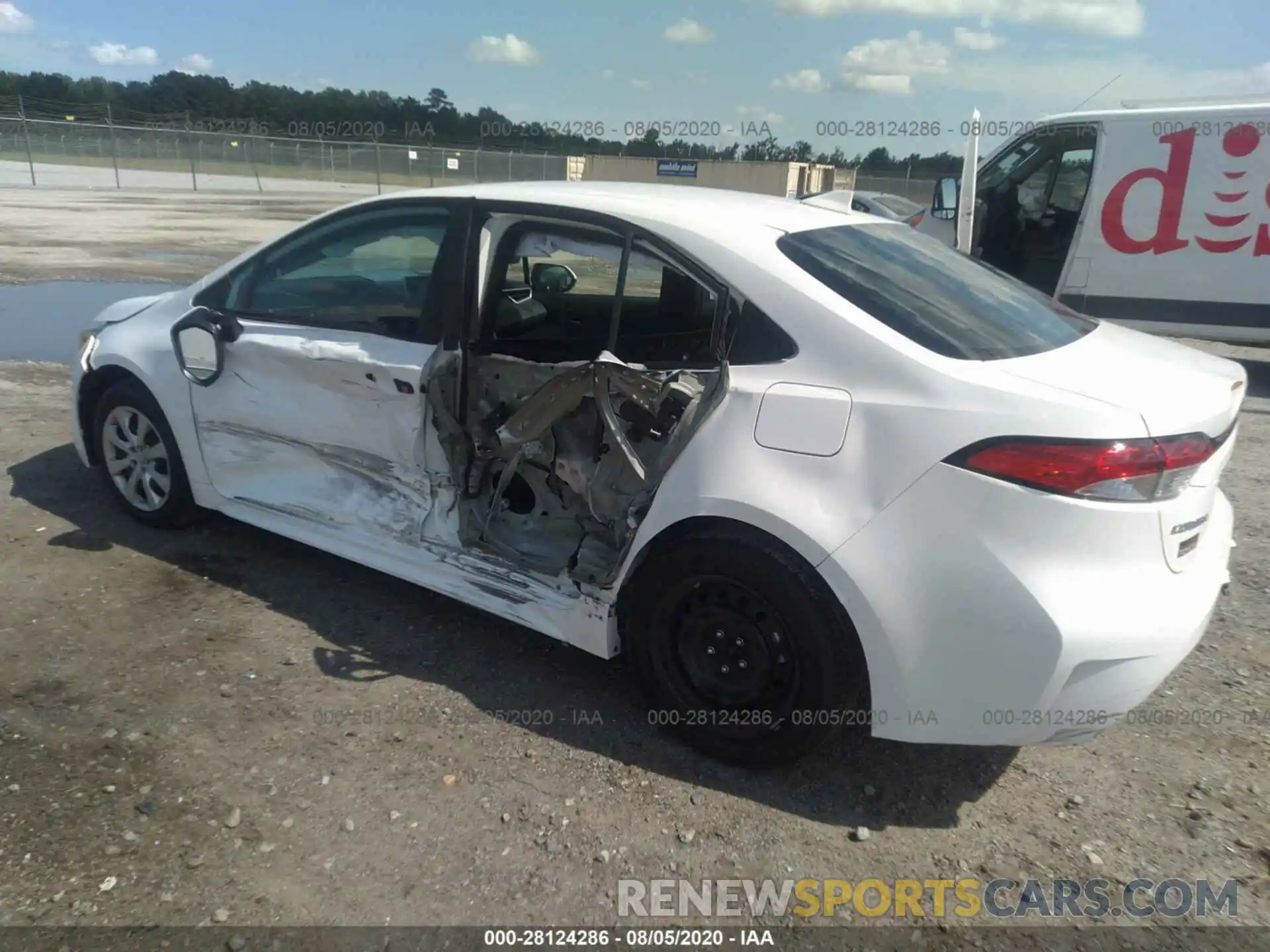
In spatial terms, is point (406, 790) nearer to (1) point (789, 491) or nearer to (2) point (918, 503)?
(1) point (789, 491)

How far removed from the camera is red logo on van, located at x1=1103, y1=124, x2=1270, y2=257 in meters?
8.26

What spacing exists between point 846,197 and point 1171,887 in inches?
111

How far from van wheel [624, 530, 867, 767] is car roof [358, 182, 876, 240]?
1.07m

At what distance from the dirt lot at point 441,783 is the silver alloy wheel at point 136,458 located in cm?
59

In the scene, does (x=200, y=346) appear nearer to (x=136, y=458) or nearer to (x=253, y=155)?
(x=136, y=458)

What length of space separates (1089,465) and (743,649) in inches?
44.1

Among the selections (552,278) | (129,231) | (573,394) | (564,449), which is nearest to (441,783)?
(564,449)

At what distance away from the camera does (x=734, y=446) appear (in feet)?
9.09

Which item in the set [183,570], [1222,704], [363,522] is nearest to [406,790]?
[363,522]

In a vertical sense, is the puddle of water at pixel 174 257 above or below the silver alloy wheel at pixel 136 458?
below

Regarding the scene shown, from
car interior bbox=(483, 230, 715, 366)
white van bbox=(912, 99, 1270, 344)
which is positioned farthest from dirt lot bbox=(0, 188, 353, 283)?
white van bbox=(912, 99, 1270, 344)

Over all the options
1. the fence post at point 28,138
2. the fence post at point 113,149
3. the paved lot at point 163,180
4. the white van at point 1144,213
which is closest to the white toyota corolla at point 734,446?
the white van at point 1144,213

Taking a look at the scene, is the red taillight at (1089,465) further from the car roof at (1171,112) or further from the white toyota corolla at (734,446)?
the car roof at (1171,112)

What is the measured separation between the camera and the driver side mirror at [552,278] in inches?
147
